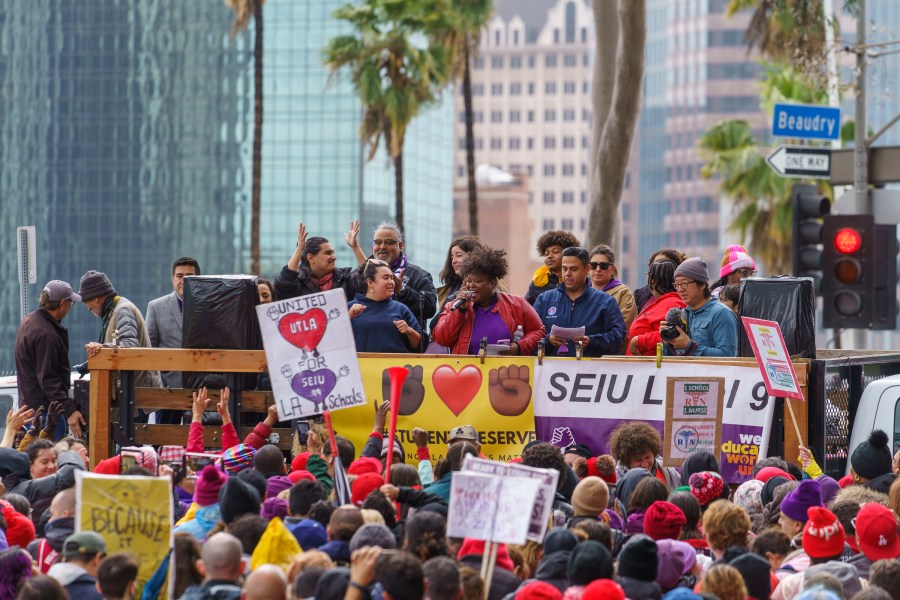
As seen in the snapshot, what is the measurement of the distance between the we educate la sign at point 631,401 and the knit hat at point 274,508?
9.02 ft

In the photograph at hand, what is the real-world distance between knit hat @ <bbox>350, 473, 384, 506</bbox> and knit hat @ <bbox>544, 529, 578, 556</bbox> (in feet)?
4.92

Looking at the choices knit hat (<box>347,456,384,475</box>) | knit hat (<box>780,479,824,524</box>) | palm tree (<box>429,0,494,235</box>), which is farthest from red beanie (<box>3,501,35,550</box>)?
palm tree (<box>429,0,494,235</box>)

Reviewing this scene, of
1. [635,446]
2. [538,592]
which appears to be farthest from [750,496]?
[538,592]

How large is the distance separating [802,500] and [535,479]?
170 centimetres

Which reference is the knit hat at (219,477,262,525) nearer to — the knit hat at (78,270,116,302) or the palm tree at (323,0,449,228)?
the knit hat at (78,270,116,302)

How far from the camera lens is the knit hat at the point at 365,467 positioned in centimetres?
856

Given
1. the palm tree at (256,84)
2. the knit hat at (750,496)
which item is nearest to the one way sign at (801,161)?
the knit hat at (750,496)

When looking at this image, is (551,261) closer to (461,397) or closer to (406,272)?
(406,272)

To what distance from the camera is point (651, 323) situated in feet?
35.8

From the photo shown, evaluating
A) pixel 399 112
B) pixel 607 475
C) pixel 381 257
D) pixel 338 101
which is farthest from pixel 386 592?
Result: pixel 338 101

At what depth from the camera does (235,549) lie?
6383 millimetres

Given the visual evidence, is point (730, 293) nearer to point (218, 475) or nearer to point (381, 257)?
point (381, 257)

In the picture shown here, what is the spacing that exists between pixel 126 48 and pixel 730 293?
89.8 m

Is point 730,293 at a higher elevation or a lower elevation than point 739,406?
higher
